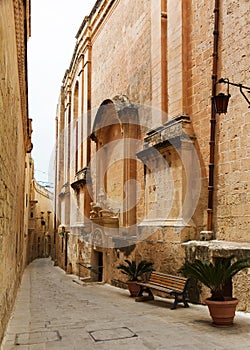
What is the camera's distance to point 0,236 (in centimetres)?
443

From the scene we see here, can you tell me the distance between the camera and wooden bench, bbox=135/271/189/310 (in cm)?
780

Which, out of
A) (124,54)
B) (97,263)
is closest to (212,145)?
(124,54)

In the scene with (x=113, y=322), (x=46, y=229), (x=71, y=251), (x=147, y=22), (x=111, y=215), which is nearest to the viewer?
(x=113, y=322)

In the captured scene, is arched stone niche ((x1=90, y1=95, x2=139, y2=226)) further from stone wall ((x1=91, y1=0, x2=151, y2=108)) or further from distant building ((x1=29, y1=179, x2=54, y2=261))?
distant building ((x1=29, y1=179, x2=54, y2=261))

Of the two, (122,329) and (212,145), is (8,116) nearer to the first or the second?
(122,329)

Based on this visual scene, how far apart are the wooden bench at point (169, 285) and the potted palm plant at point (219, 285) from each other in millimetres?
1214

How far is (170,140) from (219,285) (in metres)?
4.51

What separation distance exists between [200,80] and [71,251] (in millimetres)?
14547

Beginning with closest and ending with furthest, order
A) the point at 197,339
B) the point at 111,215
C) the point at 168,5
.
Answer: the point at 197,339 → the point at 168,5 → the point at 111,215

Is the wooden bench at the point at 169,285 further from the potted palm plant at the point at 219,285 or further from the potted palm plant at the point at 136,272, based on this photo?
the potted palm plant at the point at 219,285

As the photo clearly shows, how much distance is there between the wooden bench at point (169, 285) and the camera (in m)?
7.80

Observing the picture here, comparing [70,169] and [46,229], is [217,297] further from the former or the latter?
[46,229]

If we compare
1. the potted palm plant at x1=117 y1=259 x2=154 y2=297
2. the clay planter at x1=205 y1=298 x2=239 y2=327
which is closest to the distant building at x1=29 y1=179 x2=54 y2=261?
the potted palm plant at x1=117 y1=259 x2=154 y2=297

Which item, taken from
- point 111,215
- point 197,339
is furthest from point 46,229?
point 197,339
